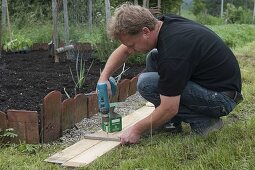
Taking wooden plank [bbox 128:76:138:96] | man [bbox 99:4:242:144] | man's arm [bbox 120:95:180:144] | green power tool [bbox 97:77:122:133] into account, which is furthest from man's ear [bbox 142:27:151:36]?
wooden plank [bbox 128:76:138:96]

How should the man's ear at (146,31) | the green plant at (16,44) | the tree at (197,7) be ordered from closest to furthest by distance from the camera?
the man's ear at (146,31) → the green plant at (16,44) → the tree at (197,7)

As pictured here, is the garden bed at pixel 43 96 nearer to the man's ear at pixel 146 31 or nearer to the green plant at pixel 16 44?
the green plant at pixel 16 44

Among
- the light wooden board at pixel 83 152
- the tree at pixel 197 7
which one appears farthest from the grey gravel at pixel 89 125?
the tree at pixel 197 7

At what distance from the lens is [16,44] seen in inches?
316

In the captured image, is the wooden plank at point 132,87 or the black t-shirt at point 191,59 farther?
the wooden plank at point 132,87

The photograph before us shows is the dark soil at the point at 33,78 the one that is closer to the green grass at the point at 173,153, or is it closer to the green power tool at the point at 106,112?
the green power tool at the point at 106,112

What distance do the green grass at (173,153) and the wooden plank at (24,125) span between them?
11 cm

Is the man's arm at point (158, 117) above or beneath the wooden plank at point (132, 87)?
above

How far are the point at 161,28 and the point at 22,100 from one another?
185 centimetres

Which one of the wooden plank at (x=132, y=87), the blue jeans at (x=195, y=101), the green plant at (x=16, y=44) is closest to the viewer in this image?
the blue jeans at (x=195, y=101)

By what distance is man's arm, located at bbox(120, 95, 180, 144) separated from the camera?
10.1 feet

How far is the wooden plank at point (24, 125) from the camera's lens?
3.52 metres

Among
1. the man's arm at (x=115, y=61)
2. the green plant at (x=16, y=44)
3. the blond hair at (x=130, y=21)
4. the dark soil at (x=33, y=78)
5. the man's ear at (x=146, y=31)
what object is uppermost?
the blond hair at (x=130, y=21)

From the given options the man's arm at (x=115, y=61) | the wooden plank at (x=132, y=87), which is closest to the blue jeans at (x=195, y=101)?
the man's arm at (x=115, y=61)
